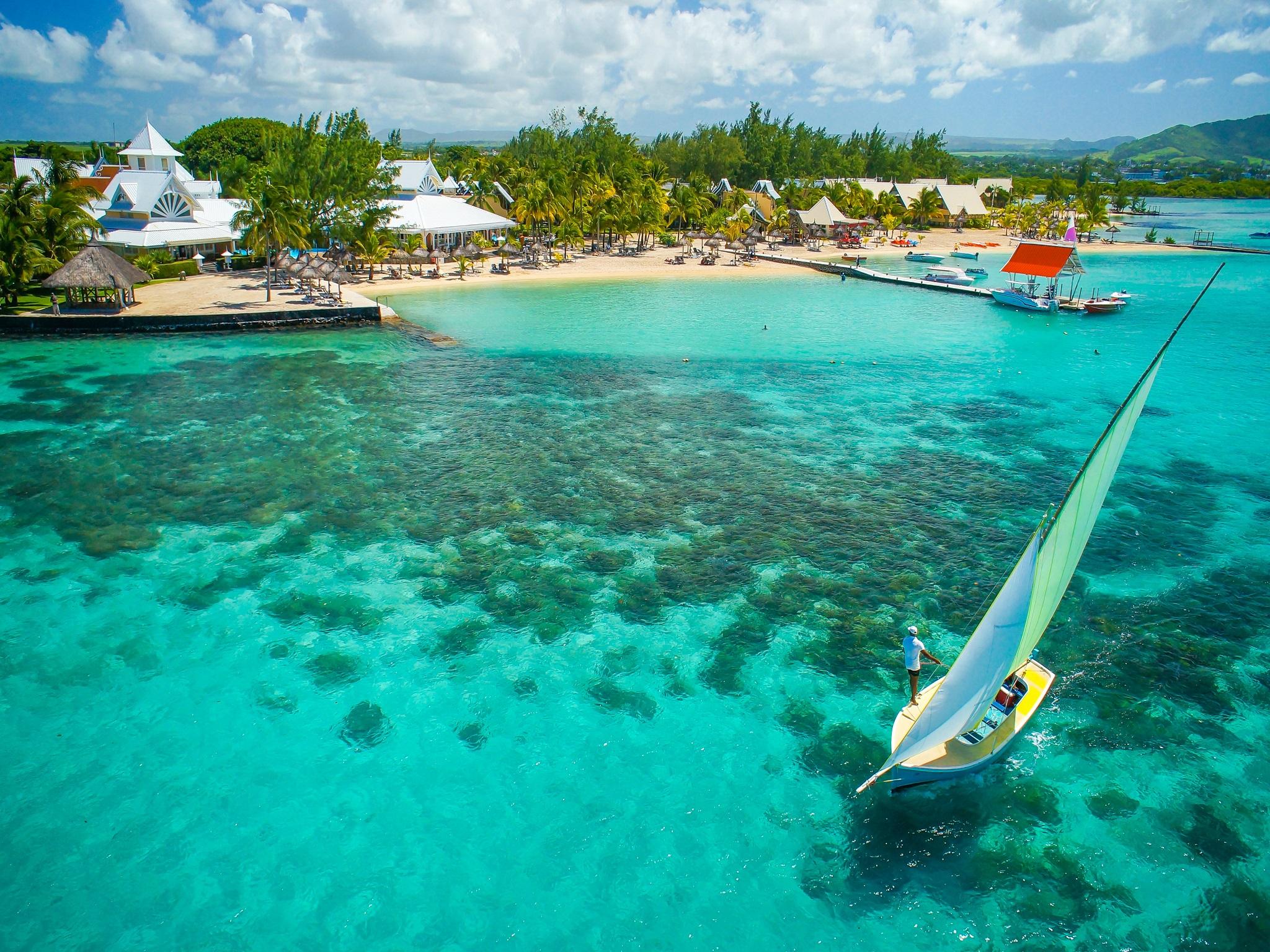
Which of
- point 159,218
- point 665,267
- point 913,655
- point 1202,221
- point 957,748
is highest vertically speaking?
point 159,218

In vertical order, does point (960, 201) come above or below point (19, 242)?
above

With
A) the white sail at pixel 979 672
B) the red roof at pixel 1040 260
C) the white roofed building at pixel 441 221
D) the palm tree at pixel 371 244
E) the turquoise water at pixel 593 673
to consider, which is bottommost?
the turquoise water at pixel 593 673

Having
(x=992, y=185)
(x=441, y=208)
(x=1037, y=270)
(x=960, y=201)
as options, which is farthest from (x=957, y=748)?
(x=992, y=185)

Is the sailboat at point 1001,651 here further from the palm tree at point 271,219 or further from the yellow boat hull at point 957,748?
the palm tree at point 271,219

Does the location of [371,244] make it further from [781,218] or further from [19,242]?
[781,218]

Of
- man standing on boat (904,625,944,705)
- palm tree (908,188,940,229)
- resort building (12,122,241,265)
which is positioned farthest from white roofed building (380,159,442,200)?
man standing on boat (904,625,944,705)

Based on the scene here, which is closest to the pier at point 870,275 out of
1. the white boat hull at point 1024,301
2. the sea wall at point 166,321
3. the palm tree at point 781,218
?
the white boat hull at point 1024,301

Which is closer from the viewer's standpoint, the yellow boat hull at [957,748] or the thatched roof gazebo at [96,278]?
the yellow boat hull at [957,748]
